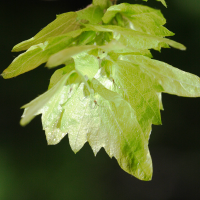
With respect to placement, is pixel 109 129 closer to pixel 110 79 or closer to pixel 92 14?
pixel 110 79

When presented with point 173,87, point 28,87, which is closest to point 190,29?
point 173,87

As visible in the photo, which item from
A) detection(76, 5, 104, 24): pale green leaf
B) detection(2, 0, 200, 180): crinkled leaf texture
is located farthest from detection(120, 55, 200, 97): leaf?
detection(76, 5, 104, 24): pale green leaf

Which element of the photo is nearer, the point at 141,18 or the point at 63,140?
the point at 141,18

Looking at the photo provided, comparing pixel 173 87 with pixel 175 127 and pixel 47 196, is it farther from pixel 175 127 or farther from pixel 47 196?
pixel 47 196

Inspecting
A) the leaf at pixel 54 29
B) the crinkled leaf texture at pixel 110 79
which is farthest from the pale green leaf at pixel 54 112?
the leaf at pixel 54 29

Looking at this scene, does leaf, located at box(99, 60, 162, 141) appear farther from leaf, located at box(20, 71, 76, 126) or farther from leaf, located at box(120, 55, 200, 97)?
leaf, located at box(20, 71, 76, 126)

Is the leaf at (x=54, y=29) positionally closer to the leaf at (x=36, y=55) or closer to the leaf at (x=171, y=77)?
the leaf at (x=36, y=55)

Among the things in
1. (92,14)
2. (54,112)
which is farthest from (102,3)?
(54,112)

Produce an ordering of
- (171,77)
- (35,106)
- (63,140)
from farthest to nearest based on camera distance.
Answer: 1. (63,140)
2. (171,77)
3. (35,106)
